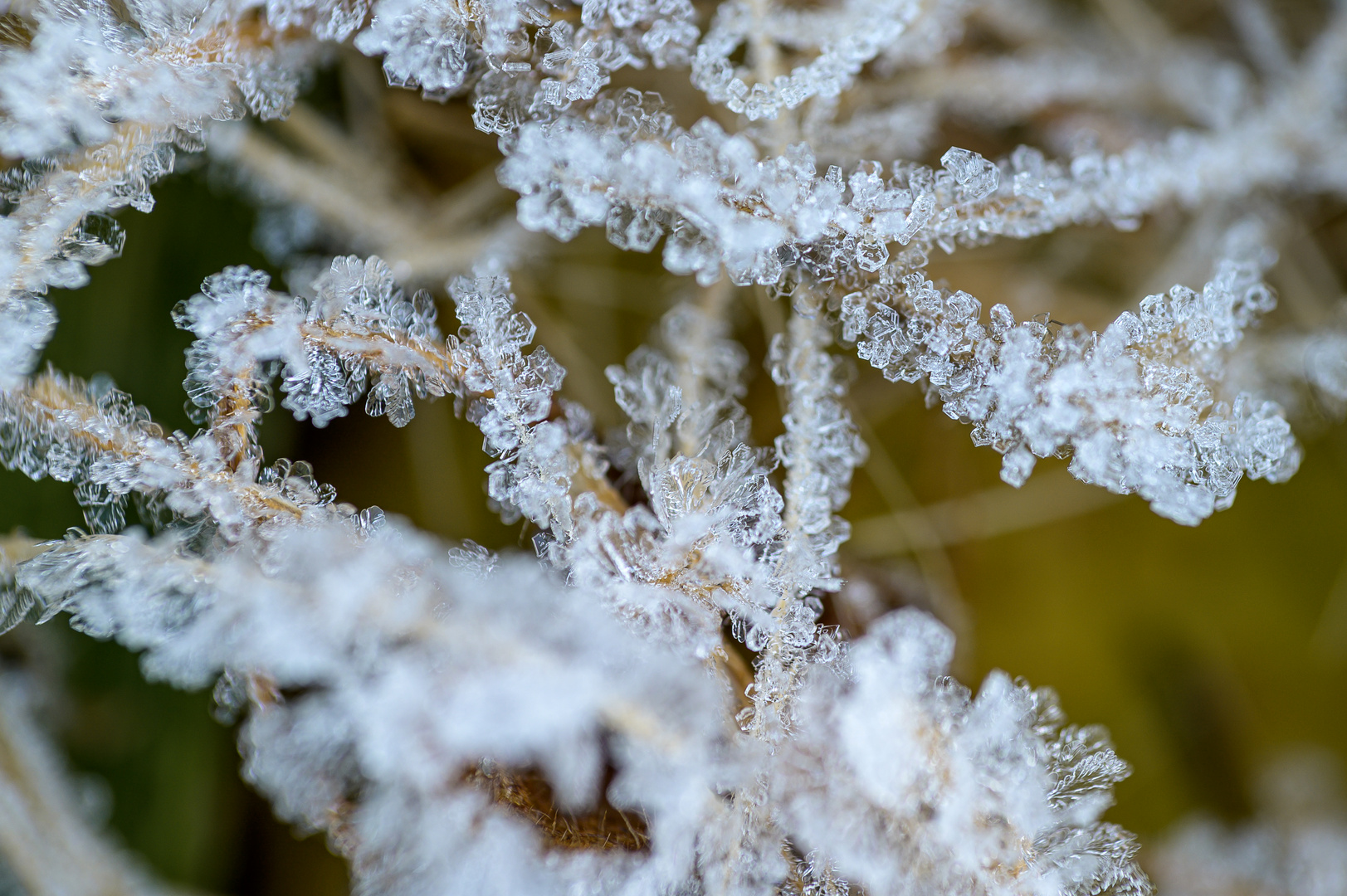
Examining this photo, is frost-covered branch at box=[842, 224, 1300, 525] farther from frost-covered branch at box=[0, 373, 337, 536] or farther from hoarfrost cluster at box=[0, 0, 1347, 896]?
frost-covered branch at box=[0, 373, 337, 536]

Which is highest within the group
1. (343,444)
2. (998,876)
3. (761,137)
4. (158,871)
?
(761,137)

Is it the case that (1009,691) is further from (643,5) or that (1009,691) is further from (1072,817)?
(643,5)

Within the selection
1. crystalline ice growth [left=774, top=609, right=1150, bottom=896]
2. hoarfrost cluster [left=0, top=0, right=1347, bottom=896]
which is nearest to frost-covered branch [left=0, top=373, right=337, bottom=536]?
hoarfrost cluster [left=0, top=0, right=1347, bottom=896]

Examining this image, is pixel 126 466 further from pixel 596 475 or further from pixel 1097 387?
pixel 1097 387

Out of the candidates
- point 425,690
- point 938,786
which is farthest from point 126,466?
point 938,786

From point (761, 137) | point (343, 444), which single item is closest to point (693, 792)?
point (761, 137)

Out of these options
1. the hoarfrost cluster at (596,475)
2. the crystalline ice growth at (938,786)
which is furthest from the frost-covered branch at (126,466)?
the crystalline ice growth at (938,786)

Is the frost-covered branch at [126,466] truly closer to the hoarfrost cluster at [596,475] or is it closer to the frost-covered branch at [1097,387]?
the hoarfrost cluster at [596,475]

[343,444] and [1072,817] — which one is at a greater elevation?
[1072,817]
